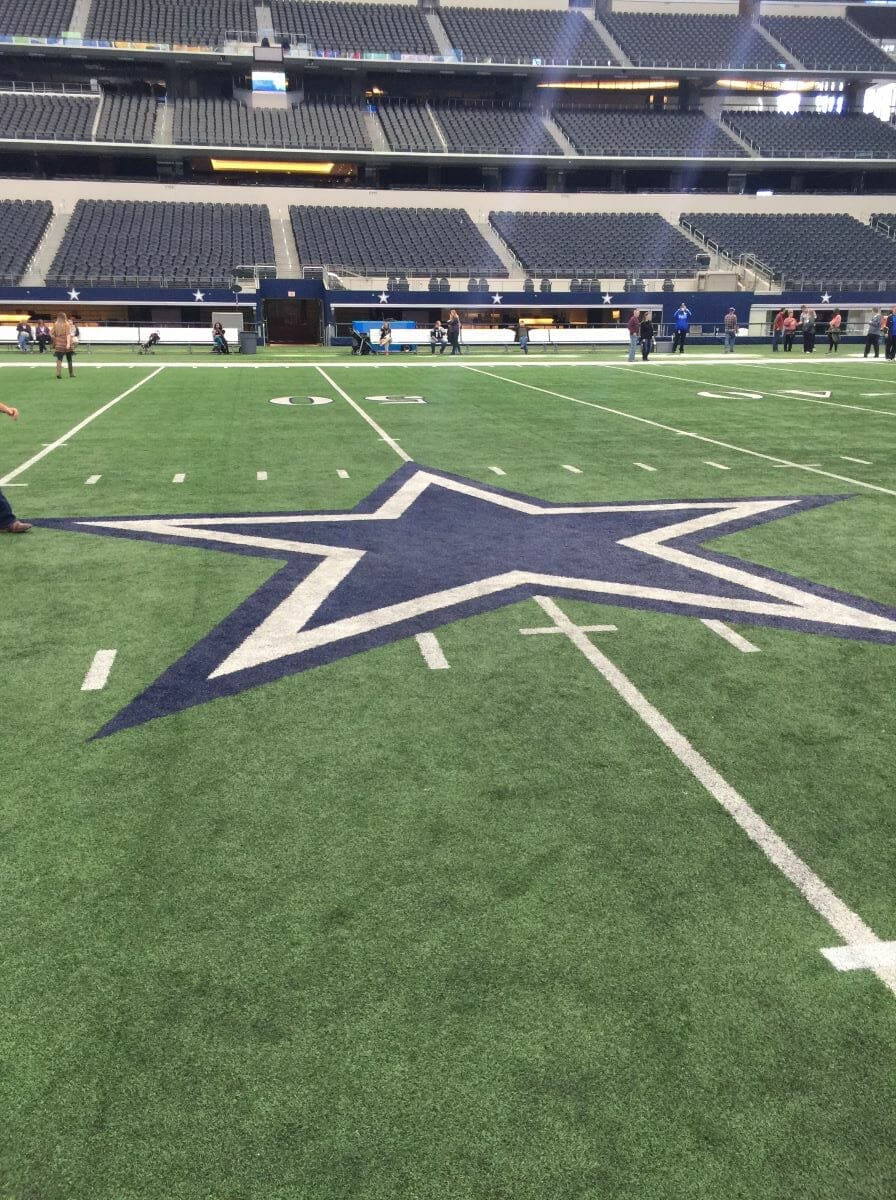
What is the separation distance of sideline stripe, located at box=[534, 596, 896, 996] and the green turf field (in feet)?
0.06

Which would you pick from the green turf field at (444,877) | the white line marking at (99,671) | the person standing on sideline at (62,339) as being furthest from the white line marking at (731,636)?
the person standing on sideline at (62,339)

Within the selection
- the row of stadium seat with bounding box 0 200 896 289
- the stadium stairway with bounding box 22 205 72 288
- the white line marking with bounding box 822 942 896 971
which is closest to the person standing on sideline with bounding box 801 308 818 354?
the row of stadium seat with bounding box 0 200 896 289

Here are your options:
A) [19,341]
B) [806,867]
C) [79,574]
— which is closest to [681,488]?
[79,574]

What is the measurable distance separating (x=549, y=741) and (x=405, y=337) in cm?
3718

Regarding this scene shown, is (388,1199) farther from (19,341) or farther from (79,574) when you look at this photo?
(19,341)

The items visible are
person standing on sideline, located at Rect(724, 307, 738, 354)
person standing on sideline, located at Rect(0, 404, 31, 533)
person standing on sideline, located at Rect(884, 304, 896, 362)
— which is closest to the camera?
person standing on sideline, located at Rect(0, 404, 31, 533)

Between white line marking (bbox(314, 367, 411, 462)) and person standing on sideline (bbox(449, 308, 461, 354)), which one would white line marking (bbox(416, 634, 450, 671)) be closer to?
white line marking (bbox(314, 367, 411, 462))

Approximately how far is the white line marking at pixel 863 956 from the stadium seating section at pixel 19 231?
4579cm

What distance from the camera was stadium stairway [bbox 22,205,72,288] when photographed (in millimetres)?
41844

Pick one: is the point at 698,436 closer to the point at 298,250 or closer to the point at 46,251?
the point at 298,250

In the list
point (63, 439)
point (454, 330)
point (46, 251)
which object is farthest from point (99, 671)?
point (46, 251)

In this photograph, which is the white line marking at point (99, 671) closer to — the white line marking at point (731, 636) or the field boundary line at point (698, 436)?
the white line marking at point (731, 636)

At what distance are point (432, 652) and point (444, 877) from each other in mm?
2472

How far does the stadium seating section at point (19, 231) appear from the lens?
137 ft
